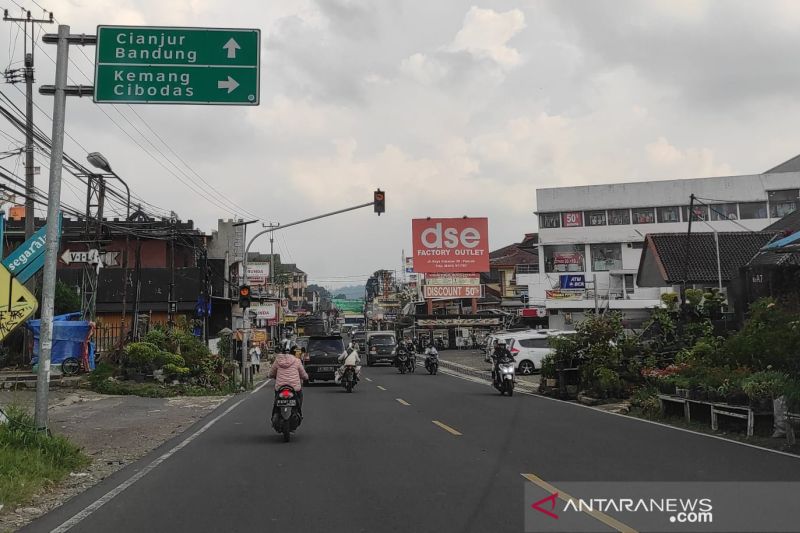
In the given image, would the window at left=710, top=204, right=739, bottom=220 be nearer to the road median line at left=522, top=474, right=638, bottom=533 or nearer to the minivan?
the minivan

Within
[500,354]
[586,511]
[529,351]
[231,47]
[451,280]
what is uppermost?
[231,47]

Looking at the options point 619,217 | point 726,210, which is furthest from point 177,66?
point 726,210

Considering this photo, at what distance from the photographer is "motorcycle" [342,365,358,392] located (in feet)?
76.1

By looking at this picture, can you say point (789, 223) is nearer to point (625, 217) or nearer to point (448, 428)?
point (448, 428)

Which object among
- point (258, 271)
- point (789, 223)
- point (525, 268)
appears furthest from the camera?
point (525, 268)

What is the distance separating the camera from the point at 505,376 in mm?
20703

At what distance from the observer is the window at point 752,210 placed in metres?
62.7

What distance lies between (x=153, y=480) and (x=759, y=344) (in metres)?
11.9

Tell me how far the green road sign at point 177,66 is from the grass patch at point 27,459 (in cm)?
514

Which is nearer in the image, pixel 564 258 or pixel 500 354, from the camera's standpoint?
pixel 500 354

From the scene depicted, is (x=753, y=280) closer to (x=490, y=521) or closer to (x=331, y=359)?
(x=331, y=359)

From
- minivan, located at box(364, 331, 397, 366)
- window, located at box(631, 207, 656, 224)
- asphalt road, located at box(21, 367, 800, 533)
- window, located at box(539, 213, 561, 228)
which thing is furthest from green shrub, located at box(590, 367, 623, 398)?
window, located at box(631, 207, 656, 224)

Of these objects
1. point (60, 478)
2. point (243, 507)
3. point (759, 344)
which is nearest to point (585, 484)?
point (243, 507)

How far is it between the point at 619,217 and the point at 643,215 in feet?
7.15
